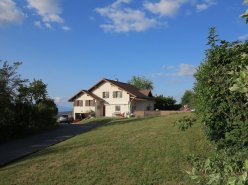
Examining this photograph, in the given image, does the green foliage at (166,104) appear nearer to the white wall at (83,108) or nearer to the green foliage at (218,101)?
the white wall at (83,108)

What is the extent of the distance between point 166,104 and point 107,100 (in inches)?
532

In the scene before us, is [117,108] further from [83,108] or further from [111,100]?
[83,108]

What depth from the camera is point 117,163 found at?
13.9m

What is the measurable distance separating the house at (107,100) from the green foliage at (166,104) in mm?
5454

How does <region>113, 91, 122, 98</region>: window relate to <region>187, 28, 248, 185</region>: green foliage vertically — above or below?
above

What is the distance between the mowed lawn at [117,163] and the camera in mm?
12352

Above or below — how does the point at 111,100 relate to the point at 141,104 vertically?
above

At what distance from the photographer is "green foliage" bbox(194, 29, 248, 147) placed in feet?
21.3

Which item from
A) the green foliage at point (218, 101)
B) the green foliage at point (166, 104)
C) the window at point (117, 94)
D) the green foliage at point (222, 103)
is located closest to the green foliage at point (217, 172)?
the green foliage at point (222, 103)

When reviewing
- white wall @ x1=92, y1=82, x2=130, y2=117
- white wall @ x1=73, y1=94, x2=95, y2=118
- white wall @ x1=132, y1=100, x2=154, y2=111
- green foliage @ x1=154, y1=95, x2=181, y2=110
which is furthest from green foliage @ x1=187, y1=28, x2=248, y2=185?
green foliage @ x1=154, y1=95, x2=181, y2=110

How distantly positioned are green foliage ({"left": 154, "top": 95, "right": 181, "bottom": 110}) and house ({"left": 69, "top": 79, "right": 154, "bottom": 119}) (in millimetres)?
5454

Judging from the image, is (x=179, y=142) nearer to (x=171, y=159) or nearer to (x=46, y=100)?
(x=171, y=159)

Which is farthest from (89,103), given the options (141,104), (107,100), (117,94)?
(141,104)

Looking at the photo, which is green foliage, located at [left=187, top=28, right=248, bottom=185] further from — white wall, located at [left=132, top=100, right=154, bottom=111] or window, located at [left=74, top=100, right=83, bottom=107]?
window, located at [left=74, top=100, right=83, bottom=107]
